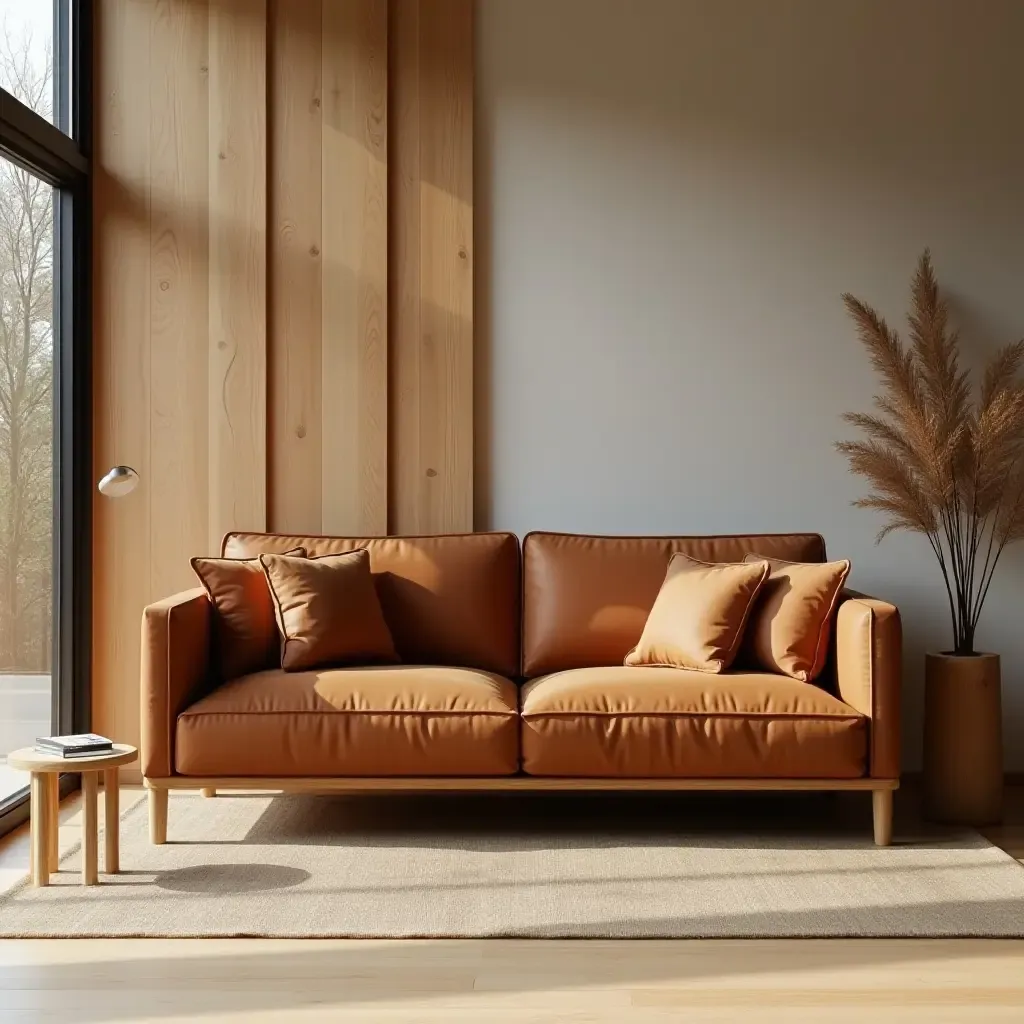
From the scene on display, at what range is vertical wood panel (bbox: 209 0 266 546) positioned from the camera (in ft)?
14.4

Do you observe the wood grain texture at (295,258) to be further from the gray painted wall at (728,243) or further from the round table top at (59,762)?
the round table top at (59,762)

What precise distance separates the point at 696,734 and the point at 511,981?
111cm

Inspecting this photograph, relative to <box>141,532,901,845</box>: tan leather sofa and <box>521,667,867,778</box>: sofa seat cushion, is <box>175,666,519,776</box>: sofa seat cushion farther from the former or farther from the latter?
<box>521,667,867,778</box>: sofa seat cushion

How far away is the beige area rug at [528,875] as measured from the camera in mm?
2812

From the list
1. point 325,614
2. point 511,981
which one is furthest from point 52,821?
point 511,981

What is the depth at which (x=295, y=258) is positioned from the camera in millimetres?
4414

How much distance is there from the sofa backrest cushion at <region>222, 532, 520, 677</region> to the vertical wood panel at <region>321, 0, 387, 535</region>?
1.00 feet

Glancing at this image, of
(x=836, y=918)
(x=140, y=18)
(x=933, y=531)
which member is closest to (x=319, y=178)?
(x=140, y=18)

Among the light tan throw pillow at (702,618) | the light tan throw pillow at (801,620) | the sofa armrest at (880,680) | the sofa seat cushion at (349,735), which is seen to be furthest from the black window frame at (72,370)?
the sofa armrest at (880,680)

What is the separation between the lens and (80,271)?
14.1 ft

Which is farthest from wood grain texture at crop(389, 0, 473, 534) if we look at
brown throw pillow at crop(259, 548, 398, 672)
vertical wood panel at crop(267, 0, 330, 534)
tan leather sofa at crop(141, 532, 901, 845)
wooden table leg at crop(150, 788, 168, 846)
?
wooden table leg at crop(150, 788, 168, 846)

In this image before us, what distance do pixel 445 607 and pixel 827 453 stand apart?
1525 mm

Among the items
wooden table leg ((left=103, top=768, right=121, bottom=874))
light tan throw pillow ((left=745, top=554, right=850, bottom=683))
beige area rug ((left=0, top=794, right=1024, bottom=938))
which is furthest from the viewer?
light tan throw pillow ((left=745, top=554, right=850, bottom=683))

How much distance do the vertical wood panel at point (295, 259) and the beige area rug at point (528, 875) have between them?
3.82ft
